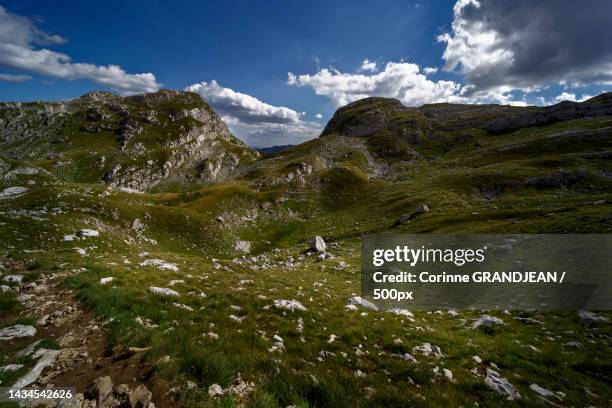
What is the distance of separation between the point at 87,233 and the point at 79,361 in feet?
99.5

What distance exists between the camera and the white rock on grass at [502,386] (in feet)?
27.3

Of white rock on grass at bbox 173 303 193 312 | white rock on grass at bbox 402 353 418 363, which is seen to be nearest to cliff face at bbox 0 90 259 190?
white rock on grass at bbox 173 303 193 312

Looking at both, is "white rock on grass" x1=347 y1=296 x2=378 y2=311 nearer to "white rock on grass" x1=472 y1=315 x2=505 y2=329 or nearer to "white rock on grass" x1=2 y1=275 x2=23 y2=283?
"white rock on grass" x1=472 y1=315 x2=505 y2=329

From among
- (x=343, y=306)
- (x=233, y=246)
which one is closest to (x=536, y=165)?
(x=233, y=246)

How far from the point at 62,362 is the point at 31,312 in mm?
5473

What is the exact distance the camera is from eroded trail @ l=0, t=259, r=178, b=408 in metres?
5.86

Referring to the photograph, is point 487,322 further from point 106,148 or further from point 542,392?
point 106,148

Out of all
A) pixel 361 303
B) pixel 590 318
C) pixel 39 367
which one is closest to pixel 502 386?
pixel 361 303

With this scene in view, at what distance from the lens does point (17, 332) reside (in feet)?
29.0

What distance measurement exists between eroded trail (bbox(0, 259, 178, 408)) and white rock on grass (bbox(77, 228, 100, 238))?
23.9m

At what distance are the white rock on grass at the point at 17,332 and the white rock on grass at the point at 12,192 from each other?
43.0 metres

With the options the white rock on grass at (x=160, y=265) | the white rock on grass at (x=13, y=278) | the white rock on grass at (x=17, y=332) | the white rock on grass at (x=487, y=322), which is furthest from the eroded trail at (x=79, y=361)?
the white rock on grass at (x=487, y=322)

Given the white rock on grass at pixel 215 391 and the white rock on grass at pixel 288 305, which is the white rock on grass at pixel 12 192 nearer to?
the white rock on grass at pixel 288 305

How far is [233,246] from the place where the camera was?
54.4 meters
